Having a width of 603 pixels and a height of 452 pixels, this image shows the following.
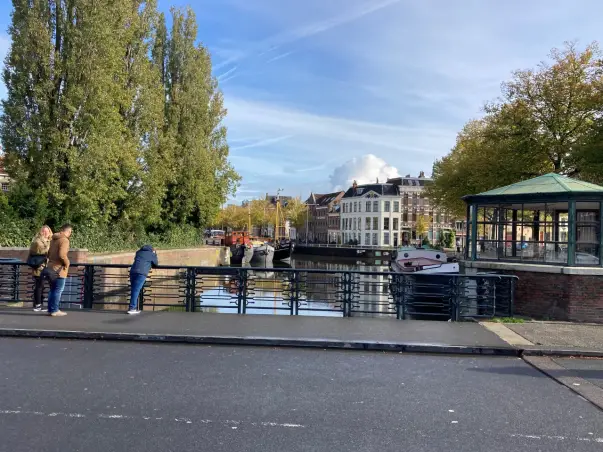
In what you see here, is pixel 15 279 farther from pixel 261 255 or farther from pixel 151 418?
pixel 261 255

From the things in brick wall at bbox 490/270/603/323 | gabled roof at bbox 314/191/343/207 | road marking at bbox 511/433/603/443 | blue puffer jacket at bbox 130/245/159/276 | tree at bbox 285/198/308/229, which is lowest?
road marking at bbox 511/433/603/443

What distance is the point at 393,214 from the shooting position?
333 ft

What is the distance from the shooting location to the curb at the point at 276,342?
8.90 m

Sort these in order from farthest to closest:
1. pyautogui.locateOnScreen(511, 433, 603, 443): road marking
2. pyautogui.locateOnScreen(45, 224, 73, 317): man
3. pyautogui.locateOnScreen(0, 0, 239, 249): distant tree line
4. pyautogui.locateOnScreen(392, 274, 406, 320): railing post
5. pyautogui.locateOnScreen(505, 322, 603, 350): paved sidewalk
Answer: pyautogui.locateOnScreen(0, 0, 239, 249): distant tree line → pyautogui.locateOnScreen(392, 274, 406, 320): railing post → pyautogui.locateOnScreen(45, 224, 73, 317): man → pyautogui.locateOnScreen(505, 322, 603, 350): paved sidewalk → pyautogui.locateOnScreen(511, 433, 603, 443): road marking

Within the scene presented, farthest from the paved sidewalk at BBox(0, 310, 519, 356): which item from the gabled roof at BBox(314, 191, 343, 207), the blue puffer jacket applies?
the gabled roof at BBox(314, 191, 343, 207)

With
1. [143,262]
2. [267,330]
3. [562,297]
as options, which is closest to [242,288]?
[143,262]

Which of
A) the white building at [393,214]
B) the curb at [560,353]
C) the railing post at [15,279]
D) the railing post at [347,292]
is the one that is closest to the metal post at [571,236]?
the curb at [560,353]

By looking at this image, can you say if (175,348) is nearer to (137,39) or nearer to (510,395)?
(510,395)

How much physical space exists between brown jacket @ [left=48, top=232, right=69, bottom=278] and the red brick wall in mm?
10980

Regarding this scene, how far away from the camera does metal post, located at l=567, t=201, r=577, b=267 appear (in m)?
13.2

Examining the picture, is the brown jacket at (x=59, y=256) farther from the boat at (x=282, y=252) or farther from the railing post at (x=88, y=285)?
the boat at (x=282, y=252)

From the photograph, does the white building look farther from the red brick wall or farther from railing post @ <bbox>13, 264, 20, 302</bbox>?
railing post @ <bbox>13, 264, 20, 302</bbox>

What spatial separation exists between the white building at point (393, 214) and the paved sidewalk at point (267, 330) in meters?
89.7

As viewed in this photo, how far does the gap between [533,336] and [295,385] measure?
5.48 metres
